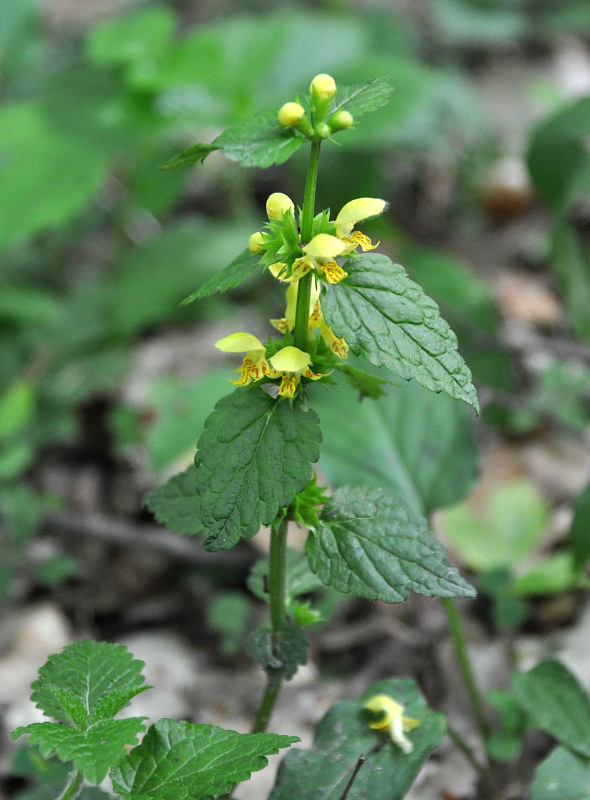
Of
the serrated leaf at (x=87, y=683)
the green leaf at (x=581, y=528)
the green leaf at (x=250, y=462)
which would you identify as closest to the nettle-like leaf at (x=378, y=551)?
the green leaf at (x=250, y=462)

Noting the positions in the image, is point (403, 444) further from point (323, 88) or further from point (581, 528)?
point (323, 88)

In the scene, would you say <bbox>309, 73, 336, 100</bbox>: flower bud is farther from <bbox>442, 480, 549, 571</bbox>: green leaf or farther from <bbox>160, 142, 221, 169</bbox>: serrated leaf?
<bbox>442, 480, 549, 571</bbox>: green leaf

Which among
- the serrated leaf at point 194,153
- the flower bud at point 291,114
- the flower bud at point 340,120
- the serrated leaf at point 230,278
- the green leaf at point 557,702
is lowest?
the green leaf at point 557,702

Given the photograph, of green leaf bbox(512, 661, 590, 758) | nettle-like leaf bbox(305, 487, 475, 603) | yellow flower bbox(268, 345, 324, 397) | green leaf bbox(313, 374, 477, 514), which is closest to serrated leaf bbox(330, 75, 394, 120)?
yellow flower bbox(268, 345, 324, 397)

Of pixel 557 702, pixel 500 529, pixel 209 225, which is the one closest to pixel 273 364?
pixel 557 702

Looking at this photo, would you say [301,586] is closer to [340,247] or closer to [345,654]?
[340,247]

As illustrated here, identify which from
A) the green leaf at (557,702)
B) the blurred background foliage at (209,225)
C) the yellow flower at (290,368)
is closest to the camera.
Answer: the yellow flower at (290,368)

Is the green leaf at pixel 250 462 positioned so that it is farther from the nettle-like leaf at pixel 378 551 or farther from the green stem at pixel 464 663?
the green stem at pixel 464 663
